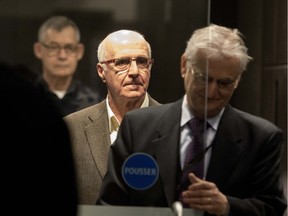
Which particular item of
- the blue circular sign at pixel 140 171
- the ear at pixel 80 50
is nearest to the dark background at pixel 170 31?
the ear at pixel 80 50

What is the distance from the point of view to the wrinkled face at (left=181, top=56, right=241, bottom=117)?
2.07m

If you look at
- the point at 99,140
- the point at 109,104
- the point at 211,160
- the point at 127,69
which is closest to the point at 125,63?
the point at 127,69

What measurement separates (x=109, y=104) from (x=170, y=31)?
278 mm

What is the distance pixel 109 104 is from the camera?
2104 mm

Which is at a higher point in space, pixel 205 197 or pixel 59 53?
pixel 59 53

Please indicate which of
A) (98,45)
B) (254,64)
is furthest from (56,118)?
(254,64)

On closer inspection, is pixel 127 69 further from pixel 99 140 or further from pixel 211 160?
pixel 211 160

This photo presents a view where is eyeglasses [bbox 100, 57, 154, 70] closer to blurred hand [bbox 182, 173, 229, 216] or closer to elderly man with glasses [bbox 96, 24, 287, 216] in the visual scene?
elderly man with glasses [bbox 96, 24, 287, 216]

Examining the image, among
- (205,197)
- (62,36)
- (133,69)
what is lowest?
(205,197)

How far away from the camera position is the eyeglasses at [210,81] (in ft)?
6.81

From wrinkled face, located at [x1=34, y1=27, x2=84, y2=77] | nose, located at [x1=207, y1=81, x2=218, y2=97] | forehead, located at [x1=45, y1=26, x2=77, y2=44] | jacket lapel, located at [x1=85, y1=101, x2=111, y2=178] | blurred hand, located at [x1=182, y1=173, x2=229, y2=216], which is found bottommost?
blurred hand, located at [x1=182, y1=173, x2=229, y2=216]

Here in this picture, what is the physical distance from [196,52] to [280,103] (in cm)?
31

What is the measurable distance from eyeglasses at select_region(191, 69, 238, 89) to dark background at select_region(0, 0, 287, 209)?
0.14 ft

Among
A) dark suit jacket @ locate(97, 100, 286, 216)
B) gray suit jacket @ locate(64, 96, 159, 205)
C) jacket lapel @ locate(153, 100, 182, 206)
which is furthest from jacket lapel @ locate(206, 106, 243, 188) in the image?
gray suit jacket @ locate(64, 96, 159, 205)
